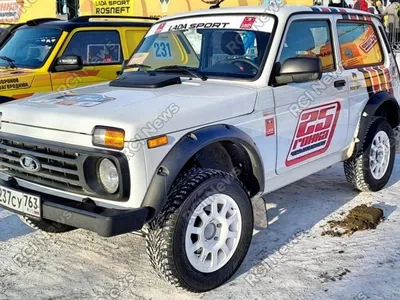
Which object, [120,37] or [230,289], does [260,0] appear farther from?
[230,289]

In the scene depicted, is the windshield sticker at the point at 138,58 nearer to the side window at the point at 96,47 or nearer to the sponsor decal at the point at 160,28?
the sponsor decal at the point at 160,28

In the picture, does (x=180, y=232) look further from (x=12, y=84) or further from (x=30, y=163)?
(x=12, y=84)

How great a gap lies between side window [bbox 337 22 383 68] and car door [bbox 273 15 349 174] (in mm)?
218

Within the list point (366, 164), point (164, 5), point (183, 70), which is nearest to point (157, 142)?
point (183, 70)

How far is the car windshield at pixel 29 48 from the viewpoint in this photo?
668 cm

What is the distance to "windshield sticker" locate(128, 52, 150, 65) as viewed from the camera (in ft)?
15.1

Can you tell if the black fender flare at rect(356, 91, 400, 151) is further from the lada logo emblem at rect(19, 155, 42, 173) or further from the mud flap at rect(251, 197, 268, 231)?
the lada logo emblem at rect(19, 155, 42, 173)

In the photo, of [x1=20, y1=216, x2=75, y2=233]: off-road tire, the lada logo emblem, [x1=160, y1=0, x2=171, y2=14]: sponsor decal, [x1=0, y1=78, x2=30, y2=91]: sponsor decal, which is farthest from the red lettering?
[x1=160, y1=0, x2=171, y2=14]: sponsor decal

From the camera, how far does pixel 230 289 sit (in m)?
3.46

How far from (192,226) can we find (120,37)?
4720mm

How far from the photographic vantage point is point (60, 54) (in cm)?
669

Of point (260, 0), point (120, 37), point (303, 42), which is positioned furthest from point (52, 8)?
point (303, 42)

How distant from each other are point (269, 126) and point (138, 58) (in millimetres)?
1543

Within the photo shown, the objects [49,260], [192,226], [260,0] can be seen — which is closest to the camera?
[192,226]
